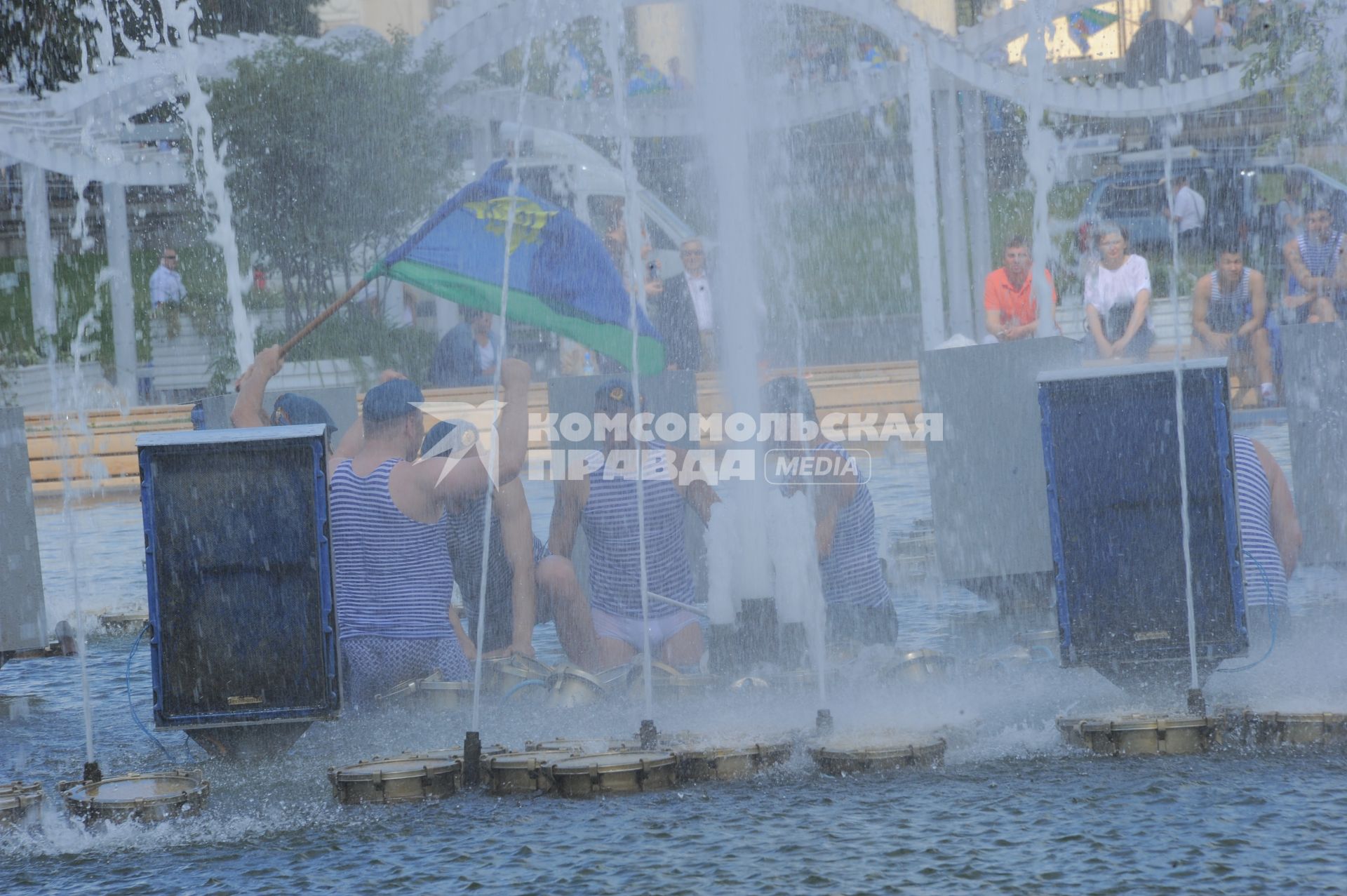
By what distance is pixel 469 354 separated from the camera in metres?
18.4

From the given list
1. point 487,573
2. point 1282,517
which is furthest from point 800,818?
point 1282,517

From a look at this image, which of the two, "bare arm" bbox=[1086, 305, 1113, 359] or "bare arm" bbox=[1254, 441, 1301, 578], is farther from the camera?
"bare arm" bbox=[1086, 305, 1113, 359]

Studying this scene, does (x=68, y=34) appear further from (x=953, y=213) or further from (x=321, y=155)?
A: (x=953, y=213)

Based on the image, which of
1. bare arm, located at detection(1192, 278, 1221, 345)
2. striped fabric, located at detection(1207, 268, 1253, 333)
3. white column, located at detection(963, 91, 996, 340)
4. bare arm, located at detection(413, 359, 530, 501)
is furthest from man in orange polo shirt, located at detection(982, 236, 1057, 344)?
white column, located at detection(963, 91, 996, 340)

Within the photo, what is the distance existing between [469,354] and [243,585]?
12.4 m

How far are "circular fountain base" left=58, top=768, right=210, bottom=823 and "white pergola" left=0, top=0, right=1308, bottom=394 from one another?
1426 cm

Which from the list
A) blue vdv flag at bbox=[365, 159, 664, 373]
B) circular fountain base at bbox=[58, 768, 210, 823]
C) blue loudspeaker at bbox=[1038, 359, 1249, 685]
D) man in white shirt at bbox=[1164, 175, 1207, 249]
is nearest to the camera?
circular fountain base at bbox=[58, 768, 210, 823]

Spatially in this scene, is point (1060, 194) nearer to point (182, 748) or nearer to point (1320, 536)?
point (1320, 536)

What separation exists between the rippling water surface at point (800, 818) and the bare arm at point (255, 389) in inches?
52.6

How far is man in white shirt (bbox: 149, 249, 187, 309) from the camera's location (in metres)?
22.8

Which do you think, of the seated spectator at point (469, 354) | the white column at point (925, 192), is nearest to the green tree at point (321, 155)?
the seated spectator at point (469, 354)

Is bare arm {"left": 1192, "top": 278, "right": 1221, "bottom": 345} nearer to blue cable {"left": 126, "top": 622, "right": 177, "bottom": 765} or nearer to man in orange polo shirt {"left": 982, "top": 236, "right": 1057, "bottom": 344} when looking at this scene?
man in orange polo shirt {"left": 982, "top": 236, "right": 1057, "bottom": 344}

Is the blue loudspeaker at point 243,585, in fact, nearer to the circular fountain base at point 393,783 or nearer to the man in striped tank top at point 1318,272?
the circular fountain base at point 393,783

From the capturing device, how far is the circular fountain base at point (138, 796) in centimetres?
542
